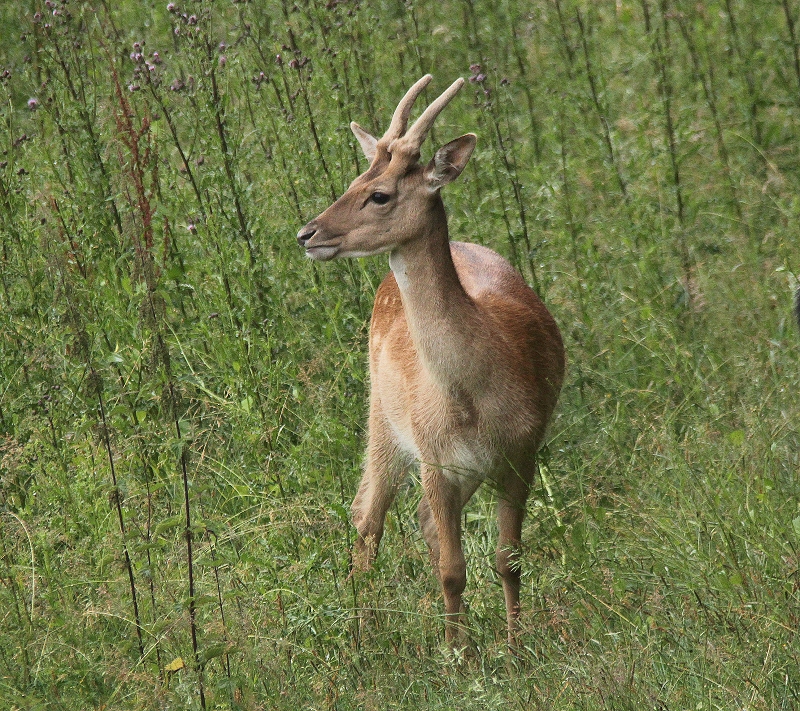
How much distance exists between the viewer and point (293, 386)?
18.5 ft

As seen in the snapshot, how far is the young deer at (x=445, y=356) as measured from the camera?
4387 millimetres

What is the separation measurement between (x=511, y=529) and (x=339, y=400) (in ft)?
3.53

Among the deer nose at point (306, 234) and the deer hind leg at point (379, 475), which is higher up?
the deer nose at point (306, 234)

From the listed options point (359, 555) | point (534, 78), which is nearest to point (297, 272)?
point (359, 555)

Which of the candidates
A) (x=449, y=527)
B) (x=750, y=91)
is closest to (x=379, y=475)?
(x=449, y=527)

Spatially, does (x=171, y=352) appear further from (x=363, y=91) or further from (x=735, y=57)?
(x=735, y=57)

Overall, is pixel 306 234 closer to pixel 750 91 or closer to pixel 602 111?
pixel 602 111

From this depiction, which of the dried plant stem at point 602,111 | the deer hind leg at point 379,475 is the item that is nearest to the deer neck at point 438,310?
the deer hind leg at point 379,475

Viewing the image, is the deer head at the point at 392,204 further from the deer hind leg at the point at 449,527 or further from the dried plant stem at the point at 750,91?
the dried plant stem at the point at 750,91

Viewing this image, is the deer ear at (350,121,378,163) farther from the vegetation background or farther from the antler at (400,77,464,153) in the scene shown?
the vegetation background

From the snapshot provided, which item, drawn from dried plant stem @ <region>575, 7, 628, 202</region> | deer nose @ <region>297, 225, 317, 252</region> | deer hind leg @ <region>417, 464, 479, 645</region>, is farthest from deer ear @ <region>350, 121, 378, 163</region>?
dried plant stem @ <region>575, 7, 628, 202</region>

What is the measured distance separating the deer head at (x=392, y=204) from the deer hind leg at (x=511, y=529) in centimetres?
95

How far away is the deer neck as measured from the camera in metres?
4.39

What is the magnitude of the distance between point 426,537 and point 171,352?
5.51 ft
